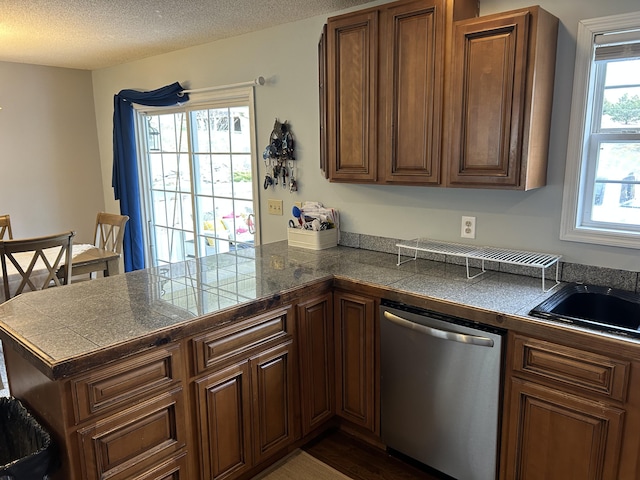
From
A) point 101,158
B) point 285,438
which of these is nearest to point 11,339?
point 285,438

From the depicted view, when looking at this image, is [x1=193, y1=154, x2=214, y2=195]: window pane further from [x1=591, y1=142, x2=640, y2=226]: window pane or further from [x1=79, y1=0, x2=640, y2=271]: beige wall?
[x1=591, y1=142, x2=640, y2=226]: window pane

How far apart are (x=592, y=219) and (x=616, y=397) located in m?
0.86

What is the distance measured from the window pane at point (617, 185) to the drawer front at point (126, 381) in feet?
6.20

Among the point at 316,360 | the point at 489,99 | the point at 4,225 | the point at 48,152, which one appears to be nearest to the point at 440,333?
the point at 316,360

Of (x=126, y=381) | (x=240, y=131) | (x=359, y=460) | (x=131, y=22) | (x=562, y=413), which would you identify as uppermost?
(x=131, y=22)

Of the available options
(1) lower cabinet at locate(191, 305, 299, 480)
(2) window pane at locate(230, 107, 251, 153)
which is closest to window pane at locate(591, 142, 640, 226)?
(1) lower cabinet at locate(191, 305, 299, 480)

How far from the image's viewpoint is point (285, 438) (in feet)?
7.22

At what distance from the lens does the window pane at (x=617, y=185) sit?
79.3 inches

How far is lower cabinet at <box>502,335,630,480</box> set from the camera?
157 centimetres

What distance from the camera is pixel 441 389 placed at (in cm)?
196

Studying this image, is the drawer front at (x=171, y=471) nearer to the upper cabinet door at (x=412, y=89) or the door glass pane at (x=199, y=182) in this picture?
the upper cabinet door at (x=412, y=89)

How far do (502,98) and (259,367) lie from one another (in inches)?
60.3

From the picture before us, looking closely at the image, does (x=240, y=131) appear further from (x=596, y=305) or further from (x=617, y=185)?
(x=596, y=305)

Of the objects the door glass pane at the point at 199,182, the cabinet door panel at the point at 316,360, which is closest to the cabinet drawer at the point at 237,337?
the cabinet door panel at the point at 316,360
